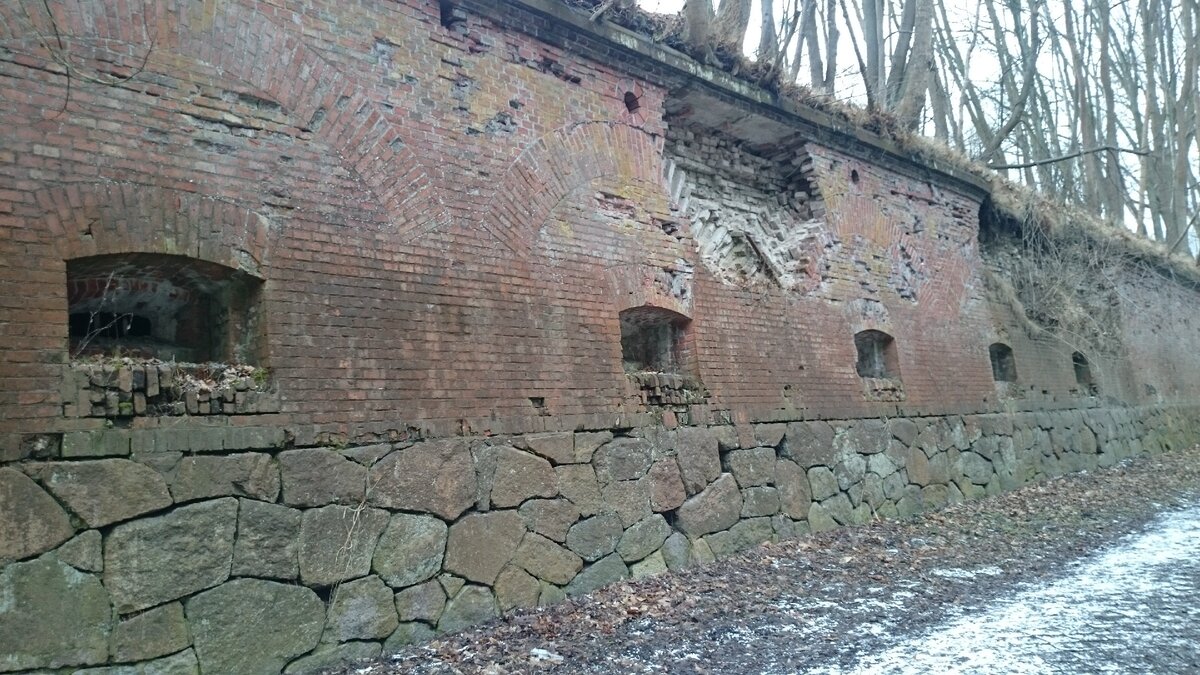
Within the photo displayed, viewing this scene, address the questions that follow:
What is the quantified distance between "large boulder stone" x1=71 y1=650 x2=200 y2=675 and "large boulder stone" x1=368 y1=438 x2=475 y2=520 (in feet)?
4.05

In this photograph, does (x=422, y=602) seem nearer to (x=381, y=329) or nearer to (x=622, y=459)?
(x=381, y=329)

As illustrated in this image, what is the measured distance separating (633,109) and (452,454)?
3683 millimetres

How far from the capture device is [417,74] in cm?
570

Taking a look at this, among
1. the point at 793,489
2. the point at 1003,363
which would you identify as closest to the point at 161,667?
the point at 793,489

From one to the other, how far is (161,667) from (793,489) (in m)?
5.48

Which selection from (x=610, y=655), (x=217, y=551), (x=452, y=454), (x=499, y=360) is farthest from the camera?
(x=499, y=360)

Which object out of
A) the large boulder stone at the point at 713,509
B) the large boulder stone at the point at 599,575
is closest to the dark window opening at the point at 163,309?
the large boulder stone at the point at 599,575

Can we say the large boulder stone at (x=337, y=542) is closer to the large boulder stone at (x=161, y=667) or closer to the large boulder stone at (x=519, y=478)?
the large boulder stone at (x=161, y=667)

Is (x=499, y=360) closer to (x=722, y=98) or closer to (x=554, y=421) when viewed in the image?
(x=554, y=421)

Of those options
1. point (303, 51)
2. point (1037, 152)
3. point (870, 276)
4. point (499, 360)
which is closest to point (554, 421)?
point (499, 360)

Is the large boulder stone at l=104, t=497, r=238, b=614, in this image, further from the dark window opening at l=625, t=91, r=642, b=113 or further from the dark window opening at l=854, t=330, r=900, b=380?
the dark window opening at l=854, t=330, r=900, b=380

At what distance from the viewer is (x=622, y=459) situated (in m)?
6.30

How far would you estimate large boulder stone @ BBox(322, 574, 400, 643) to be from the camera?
4.64 m

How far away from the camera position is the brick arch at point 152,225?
408cm
